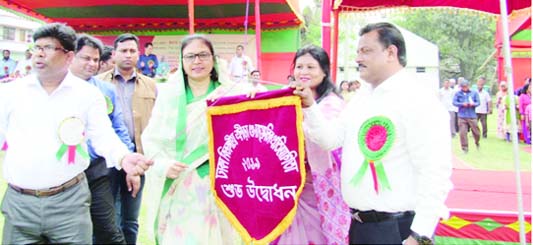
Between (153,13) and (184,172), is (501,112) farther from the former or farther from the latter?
(184,172)

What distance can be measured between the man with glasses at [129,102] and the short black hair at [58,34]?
103cm

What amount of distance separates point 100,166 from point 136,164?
830mm

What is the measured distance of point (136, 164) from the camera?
89.9 inches

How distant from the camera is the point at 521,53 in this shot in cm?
1508

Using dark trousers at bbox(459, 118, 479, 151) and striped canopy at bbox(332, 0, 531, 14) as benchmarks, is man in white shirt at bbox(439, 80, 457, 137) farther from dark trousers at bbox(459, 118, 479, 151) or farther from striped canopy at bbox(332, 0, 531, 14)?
striped canopy at bbox(332, 0, 531, 14)

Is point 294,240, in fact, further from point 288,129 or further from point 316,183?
point 288,129

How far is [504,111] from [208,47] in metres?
12.0

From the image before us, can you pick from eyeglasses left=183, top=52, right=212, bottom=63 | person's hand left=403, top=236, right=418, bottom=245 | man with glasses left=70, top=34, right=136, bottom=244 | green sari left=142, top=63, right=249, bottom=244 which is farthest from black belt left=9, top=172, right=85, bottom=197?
person's hand left=403, top=236, right=418, bottom=245

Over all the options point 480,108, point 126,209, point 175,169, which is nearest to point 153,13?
point 480,108

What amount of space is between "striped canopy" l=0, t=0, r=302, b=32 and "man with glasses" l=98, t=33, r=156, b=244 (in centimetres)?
826

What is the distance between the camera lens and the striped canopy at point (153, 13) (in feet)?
39.3

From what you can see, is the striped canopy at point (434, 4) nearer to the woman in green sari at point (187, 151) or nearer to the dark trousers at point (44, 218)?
the woman in green sari at point (187, 151)

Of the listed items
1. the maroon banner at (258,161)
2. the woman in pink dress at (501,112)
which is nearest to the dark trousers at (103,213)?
the maroon banner at (258,161)

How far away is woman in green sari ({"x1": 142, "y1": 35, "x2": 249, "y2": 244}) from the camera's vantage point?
262cm
